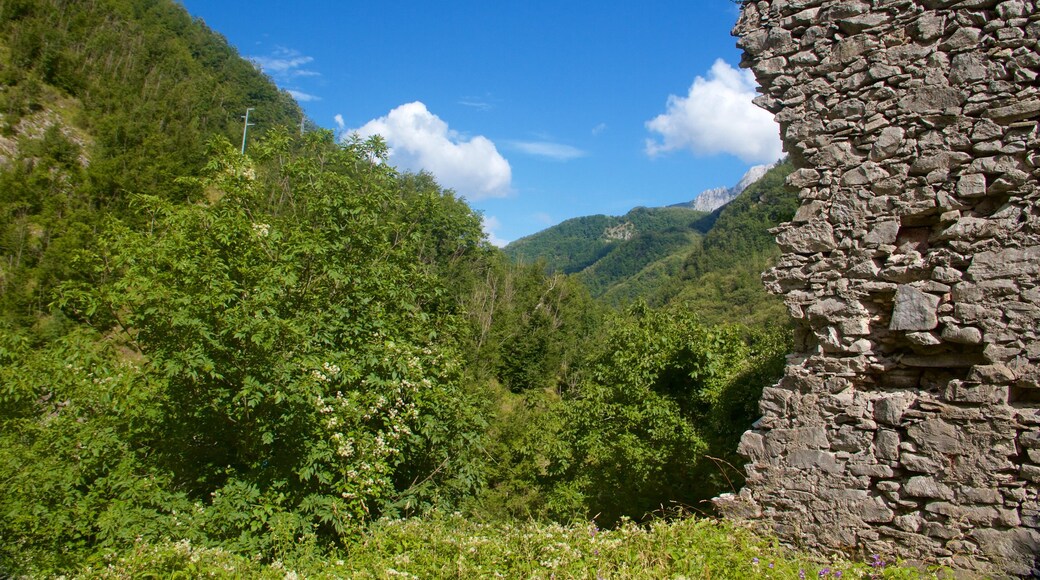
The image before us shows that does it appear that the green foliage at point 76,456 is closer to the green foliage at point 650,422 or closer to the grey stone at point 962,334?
the green foliage at point 650,422

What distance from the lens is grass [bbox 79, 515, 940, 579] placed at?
3.94 m

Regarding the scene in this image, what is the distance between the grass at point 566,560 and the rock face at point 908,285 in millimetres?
314

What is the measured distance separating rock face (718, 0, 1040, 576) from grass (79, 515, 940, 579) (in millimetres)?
314

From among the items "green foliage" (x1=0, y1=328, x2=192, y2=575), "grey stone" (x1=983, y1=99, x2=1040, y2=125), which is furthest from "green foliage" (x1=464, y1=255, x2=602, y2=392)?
"grey stone" (x1=983, y1=99, x2=1040, y2=125)

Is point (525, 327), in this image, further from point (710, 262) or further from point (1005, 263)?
point (710, 262)

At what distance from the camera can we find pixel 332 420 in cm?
629

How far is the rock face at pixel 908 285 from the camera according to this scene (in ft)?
12.6

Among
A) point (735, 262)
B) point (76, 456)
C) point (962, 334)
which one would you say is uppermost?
point (735, 262)

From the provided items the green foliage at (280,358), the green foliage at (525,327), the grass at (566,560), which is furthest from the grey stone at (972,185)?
the green foliage at (525,327)

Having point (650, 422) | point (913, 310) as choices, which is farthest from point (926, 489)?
point (650, 422)

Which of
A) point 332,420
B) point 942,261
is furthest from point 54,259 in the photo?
point 942,261

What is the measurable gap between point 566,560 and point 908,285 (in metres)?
3.03

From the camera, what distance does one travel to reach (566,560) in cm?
405

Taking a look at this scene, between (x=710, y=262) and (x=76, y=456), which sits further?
(x=710, y=262)
